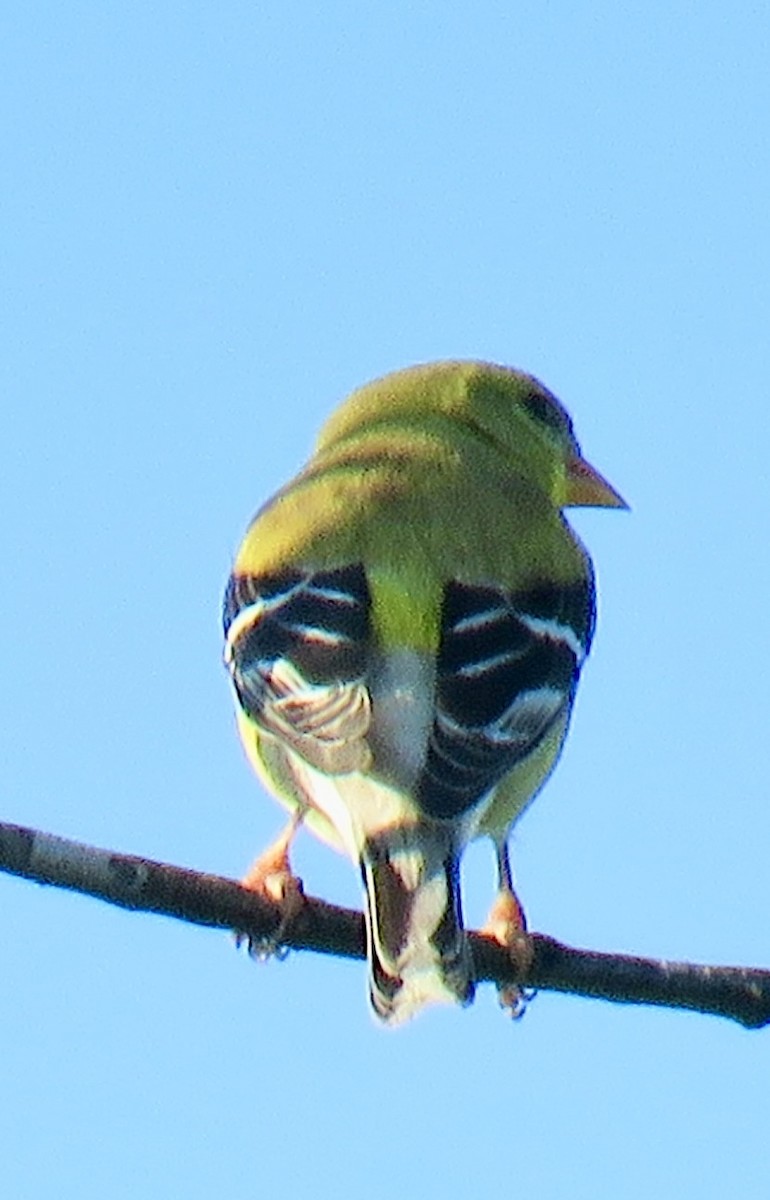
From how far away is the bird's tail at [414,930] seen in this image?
5.08 metres

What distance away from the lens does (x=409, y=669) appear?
226 inches

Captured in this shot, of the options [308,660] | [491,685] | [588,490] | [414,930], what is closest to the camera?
[414,930]

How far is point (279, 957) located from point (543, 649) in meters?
1.06

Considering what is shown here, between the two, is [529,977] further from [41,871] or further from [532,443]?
[532,443]

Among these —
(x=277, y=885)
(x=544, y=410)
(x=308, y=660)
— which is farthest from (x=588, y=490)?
(x=277, y=885)

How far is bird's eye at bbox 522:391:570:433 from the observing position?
8.77m

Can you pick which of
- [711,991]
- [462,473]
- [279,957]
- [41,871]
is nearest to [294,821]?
[279,957]

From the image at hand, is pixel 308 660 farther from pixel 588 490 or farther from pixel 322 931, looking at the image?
pixel 588 490

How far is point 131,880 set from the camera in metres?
4.20

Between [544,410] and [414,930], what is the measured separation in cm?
397

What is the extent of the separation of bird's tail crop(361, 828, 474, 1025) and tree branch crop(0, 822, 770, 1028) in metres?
0.09

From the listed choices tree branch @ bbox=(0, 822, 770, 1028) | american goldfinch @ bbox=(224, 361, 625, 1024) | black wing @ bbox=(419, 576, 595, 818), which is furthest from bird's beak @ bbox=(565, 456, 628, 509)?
tree branch @ bbox=(0, 822, 770, 1028)

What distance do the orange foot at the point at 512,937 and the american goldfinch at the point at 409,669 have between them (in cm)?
2

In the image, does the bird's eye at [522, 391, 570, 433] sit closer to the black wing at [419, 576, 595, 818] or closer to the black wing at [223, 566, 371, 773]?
the black wing at [419, 576, 595, 818]
